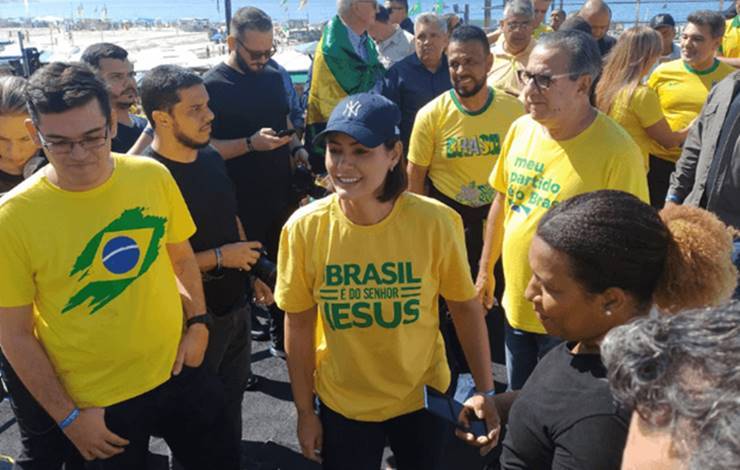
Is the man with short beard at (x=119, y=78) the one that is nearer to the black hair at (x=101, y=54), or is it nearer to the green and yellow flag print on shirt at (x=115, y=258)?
the black hair at (x=101, y=54)

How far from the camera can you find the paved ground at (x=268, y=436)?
3.31 metres

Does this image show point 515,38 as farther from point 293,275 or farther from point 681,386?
point 681,386

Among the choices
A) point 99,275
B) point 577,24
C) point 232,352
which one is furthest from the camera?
point 577,24

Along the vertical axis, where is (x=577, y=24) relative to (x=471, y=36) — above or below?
below

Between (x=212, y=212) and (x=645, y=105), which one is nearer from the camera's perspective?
(x=212, y=212)

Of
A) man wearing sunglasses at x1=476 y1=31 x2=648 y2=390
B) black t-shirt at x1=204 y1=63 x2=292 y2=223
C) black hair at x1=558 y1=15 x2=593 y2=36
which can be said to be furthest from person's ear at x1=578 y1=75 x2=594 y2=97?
black hair at x1=558 y1=15 x2=593 y2=36

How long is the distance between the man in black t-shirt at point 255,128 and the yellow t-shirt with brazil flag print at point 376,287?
5.86 ft

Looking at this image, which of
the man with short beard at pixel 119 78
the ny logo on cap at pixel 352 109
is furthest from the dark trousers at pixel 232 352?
the man with short beard at pixel 119 78

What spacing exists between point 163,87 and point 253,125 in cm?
117

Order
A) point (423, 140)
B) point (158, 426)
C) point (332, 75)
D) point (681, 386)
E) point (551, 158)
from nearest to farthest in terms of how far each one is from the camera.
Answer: point (681, 386), point (158, 426), point (551, 158), point (423, 140), point (332, 75)

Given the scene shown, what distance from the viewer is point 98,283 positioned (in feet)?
6.83

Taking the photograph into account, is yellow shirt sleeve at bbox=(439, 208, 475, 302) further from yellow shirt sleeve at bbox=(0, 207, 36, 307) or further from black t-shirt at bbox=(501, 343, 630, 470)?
yellow shirt sleeve at bbox=(0, 207, 36, 307)

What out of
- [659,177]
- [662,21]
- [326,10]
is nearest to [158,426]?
[659,177]

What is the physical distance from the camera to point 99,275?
6.81 feet
